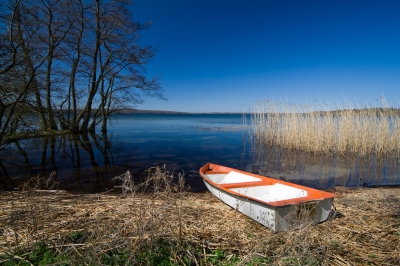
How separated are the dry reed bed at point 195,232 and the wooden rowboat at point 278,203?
181mm

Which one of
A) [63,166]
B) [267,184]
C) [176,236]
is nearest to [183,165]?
[267,184]

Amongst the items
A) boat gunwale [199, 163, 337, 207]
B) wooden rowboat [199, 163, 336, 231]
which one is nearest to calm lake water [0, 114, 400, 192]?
boat gunwale [199, 163, 337, 207]

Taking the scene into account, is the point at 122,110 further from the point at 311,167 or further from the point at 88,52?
the point at 311,167

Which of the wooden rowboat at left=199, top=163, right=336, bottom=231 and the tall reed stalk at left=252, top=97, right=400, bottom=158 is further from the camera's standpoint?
the tall reed stalk at left=252, top=97, right=400, bottom=158

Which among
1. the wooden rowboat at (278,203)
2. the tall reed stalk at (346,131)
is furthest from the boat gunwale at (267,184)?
the tall reed stalk at (346,131)

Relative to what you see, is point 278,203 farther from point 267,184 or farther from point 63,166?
point 63,166

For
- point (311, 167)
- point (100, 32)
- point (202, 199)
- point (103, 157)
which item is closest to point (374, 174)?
point (311, 167)

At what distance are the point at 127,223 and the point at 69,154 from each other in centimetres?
880

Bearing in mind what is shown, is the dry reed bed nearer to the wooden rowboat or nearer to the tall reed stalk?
the wooden rowboat

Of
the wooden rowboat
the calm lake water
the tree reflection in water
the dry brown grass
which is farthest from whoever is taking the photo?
the calm lake water

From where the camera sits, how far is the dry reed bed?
1.98m

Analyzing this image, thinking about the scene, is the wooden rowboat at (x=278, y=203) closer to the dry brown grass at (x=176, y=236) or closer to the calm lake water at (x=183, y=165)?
the dry brown grass at (x=176, y=236)

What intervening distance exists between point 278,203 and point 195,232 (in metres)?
1.29

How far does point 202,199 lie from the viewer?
4480 mm
